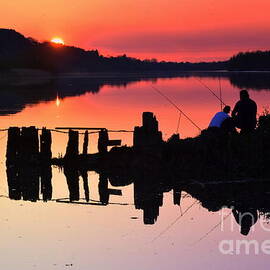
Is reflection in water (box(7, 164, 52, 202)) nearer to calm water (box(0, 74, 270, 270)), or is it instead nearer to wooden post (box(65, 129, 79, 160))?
calm water (box(0, 74, 270, 270))

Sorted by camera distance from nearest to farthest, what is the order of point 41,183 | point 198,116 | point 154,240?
point 154,240
point 41,183
point 198,116

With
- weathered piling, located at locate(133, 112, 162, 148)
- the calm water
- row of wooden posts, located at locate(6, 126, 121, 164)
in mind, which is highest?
weathered piling, located at locate(133, 112, 162, 148)

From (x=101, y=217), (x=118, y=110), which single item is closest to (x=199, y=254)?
(x=101, y=217)

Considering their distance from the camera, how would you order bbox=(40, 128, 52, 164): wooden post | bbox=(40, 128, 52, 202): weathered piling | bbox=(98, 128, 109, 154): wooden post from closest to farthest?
bbox=(40, 128, 52, 202): weathered piling → bbox=(98, 128, 109, 154): wooden post → bbox=(40, 128, 52, 164): wooden post

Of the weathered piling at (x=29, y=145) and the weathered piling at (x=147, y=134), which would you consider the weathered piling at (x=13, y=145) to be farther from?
the weathered piling at (x=147, y=134)

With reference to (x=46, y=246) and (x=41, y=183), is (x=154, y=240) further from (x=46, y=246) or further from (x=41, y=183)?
(x=41, y=183)

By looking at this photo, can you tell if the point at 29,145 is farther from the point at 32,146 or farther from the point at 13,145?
the point at 13,145

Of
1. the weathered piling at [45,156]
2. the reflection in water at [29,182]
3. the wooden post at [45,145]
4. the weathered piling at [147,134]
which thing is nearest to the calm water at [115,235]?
the reflection in water at [29,182]

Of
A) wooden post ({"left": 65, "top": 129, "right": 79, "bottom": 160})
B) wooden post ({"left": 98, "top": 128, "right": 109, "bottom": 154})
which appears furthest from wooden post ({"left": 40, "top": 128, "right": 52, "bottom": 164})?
wooden post ({"left": 98, "top": 128, "right": 109, "bottom": 154})

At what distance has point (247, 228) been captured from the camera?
14352 millimetres

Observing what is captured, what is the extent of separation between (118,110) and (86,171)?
40.2 meters

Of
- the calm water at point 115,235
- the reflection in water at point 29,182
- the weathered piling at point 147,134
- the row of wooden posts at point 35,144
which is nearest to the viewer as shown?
the calm water at point 115,235

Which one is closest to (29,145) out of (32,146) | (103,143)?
(32,146)

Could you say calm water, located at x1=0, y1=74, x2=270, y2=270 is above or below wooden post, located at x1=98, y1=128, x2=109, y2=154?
below
